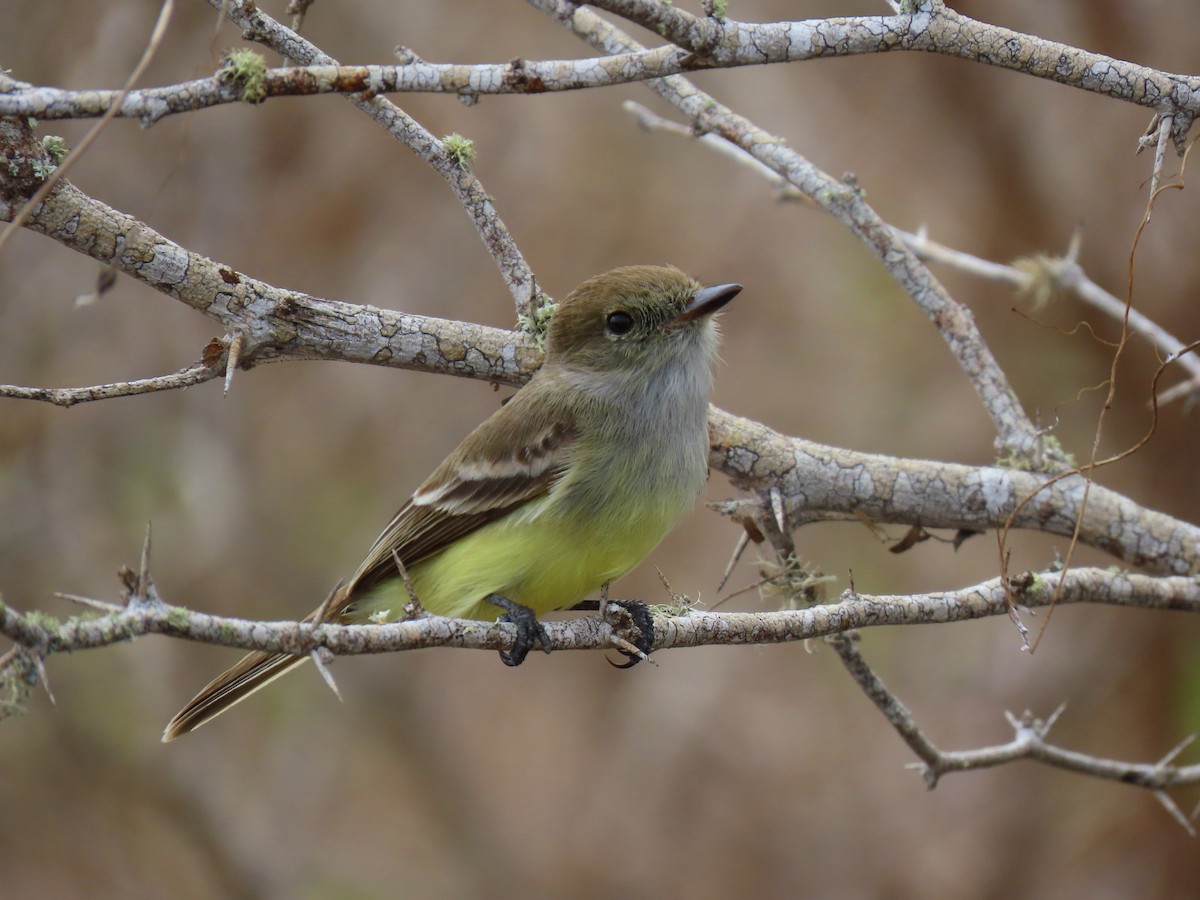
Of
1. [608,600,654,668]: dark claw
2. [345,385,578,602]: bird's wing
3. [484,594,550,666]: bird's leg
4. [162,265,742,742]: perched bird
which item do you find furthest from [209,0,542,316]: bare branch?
[608,600,654,668]: dark claw

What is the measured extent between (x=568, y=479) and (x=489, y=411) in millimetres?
4224

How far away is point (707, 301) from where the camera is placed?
4090mm

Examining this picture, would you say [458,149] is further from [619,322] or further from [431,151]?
[619,322]

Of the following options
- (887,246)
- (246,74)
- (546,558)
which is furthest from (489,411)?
(246,74)

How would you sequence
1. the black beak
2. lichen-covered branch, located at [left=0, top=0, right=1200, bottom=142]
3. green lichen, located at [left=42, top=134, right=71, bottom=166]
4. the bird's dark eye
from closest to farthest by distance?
lichen-covered branch, located at [left=0, top=0, right=1200, bottom=142] → green lichen, located at [left=42, top=134, right=71, bottom=166] → the black beak → the bird's dark eye

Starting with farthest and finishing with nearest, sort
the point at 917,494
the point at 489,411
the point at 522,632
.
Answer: the point at 489,411 < the point at 917,494 < the point at 522,632

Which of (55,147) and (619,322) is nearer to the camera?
(55,147)

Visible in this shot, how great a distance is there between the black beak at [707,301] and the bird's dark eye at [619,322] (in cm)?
17

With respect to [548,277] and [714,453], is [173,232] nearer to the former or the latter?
[548,277]

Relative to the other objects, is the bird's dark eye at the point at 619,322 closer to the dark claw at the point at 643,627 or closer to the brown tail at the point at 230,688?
the dark claw at the point at 643,627

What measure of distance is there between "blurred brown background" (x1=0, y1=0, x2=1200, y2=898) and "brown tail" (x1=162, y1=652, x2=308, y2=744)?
3781 millimetres

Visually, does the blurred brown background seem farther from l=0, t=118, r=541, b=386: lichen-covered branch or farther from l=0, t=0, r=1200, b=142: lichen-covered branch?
l=0, t=0, r=1200, b=142: lichen-covered branch

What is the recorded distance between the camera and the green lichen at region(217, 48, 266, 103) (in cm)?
244

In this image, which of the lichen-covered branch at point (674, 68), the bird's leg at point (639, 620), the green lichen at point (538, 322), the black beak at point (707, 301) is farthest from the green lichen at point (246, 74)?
the black beak at point (707, 301)
